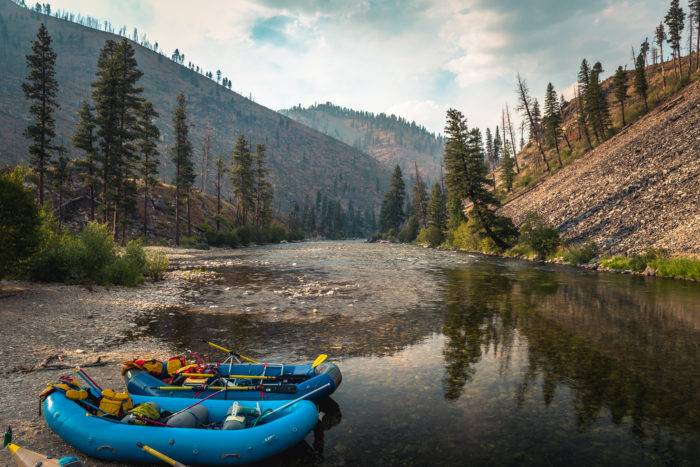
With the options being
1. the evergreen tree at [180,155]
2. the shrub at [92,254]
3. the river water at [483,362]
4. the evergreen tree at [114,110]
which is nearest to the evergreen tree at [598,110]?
the river water at [483,362]

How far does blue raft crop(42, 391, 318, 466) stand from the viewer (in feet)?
20.2

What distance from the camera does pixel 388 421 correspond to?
8.01 m

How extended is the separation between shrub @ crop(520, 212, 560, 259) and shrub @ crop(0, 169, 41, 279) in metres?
38.9

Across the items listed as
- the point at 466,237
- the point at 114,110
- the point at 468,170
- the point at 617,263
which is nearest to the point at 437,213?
the point at 466,237

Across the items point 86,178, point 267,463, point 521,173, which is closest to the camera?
point 267,463

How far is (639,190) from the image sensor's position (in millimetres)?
38094

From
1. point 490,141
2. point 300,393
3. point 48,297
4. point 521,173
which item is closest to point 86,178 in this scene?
point 48,297

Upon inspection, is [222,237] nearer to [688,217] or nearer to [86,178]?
[86,178]

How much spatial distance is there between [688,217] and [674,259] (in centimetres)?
543

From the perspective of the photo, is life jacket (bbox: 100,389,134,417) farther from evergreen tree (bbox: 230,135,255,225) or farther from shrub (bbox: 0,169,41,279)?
evergreen tree (bbox: 230,135,255,225)

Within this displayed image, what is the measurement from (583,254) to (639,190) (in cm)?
1060

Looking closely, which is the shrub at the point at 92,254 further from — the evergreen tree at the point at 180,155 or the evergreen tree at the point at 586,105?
the evergreen tree at the point at 586,105

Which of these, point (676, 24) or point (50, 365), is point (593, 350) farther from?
point (676, 24)

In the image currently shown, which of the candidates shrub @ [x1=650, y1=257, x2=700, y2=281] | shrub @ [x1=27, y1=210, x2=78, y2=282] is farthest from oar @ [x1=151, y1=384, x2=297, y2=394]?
shrub @ [x1=650, y1=257, x2=700, y2=281]
